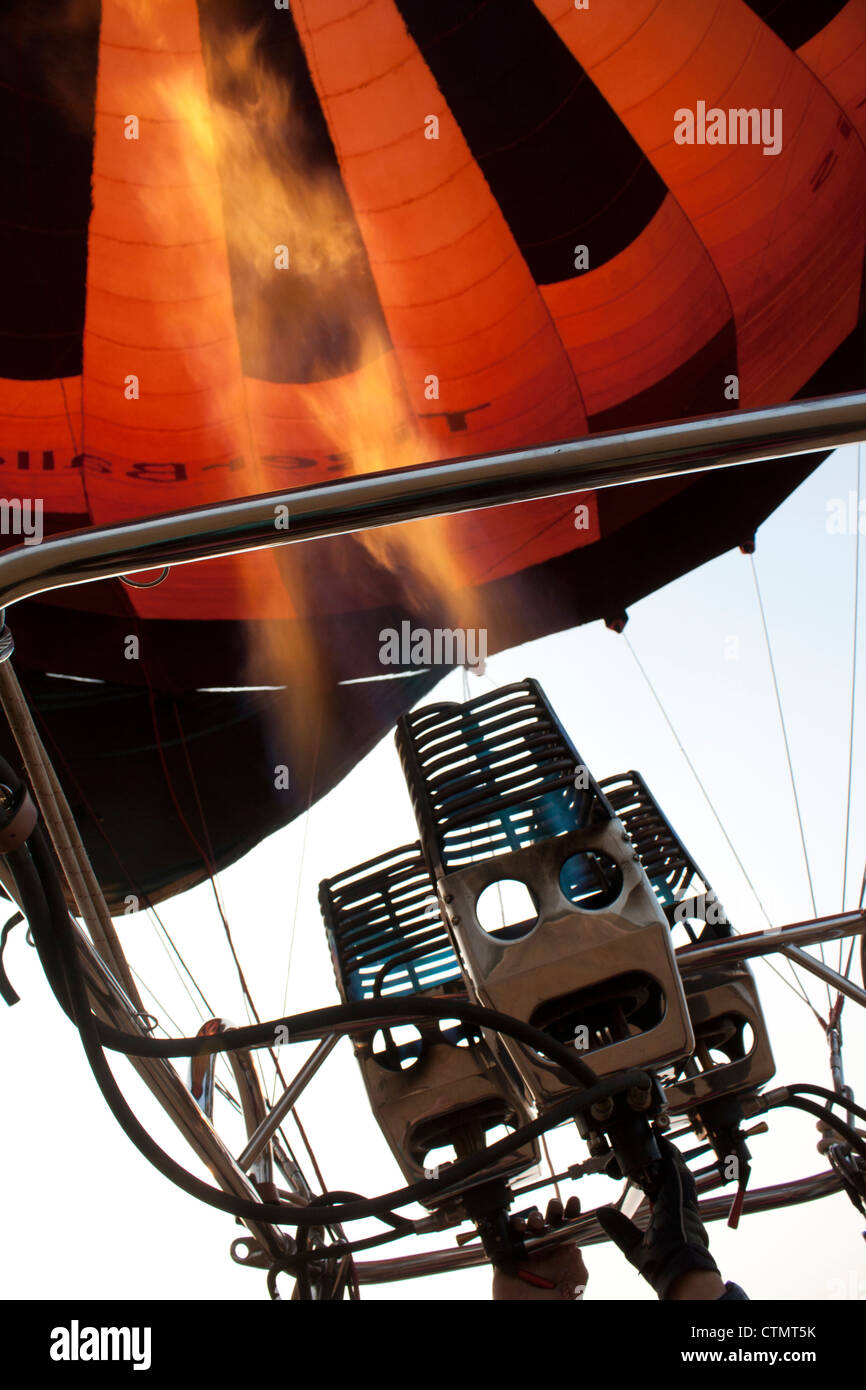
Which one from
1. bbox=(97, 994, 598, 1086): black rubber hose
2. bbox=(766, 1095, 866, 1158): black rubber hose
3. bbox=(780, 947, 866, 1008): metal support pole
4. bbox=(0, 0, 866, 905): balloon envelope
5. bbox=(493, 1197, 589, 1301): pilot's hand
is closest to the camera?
bbox=(97, 994, 598, 1086): black rubber hose

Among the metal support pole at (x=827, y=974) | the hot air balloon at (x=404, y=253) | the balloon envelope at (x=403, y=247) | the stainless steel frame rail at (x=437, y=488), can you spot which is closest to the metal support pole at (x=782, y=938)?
the metal support pole at (x=827, y=974)

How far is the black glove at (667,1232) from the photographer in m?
1.51

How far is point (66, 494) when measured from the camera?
582 cm

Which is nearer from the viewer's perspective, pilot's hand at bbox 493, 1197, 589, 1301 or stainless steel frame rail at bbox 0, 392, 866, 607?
stainless steel frame rail at bbox 0, 392, 866, 607

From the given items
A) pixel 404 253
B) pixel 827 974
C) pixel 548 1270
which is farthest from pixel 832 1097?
pixel 404 253

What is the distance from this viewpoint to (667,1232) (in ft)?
5.08

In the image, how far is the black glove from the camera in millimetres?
1509

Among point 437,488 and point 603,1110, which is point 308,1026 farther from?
point 603,1110

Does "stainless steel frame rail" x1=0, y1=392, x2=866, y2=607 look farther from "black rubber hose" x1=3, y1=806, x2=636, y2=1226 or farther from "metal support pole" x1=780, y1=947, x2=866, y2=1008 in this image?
"metal support pole" x1=780, y1=947, x2=866, y2=1008

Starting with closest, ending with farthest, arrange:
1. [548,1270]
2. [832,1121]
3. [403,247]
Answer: [832,1121]
[548,1270]
[403,247]

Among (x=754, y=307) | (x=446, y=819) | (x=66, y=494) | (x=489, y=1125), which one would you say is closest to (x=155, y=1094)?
(x=446, y=819)

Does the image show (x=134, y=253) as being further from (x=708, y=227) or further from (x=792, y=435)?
(x=792, y=435)

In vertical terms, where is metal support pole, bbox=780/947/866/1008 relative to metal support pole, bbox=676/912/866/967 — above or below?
below

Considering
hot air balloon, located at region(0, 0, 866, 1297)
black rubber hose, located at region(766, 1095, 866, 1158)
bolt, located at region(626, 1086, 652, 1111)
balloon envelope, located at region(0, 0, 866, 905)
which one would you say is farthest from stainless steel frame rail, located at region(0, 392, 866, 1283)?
hot air balloon, located at region(0, 0, 866, 1297)
